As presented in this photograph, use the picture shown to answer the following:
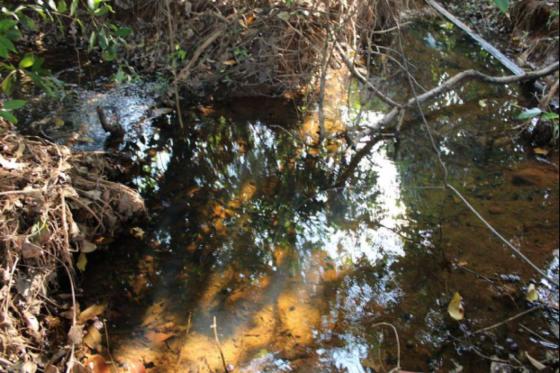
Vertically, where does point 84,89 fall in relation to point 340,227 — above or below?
above

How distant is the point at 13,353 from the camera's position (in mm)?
2162

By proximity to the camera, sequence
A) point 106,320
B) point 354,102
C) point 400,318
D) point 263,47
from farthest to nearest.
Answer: point 354,102 → point 263,47 → point 400,318 → point 106,320

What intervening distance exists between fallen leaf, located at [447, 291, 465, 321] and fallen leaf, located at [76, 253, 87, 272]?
214 cm

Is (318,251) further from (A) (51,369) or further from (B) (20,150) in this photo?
(B) (20,150)

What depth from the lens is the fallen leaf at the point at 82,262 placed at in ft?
9.22

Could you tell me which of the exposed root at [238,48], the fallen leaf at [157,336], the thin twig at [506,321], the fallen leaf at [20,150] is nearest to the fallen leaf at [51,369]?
the fallen leaf at [157,336]

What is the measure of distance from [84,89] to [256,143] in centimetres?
168

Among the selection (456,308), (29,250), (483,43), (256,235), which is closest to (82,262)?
(29,250)

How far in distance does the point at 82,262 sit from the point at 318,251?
146 cm

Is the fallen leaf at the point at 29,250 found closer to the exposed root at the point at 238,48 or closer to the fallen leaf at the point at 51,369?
the fallen leaf at the point at 51,369

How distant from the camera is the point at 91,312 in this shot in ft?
8.68

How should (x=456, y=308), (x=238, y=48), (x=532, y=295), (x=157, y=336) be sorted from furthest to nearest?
(x=238, y=48), (x=532, y=295), (x=456, y=308), (x=157, y=336)

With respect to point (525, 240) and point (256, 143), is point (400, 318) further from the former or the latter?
point (256, 143)

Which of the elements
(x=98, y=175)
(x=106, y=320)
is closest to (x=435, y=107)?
(x=98, y=175)
